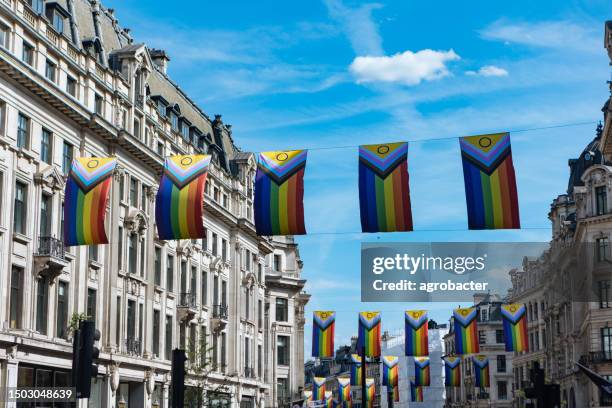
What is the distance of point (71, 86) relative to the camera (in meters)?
47.8

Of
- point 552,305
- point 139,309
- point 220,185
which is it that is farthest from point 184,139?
point 552,305

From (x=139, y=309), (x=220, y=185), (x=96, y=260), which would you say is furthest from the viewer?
(x=220, y=185)

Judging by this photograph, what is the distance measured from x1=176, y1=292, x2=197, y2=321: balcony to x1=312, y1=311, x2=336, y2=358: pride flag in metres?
7.97

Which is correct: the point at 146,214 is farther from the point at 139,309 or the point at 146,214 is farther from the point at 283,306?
the point at 283,306

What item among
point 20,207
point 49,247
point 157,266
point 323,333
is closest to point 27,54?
point 20,207

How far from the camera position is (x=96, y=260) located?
164 ft

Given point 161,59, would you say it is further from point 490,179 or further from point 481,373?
point 490,179

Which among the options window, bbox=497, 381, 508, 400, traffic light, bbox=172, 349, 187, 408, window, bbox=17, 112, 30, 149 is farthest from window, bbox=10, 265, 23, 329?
window, bbox=497, 381, 508, 400

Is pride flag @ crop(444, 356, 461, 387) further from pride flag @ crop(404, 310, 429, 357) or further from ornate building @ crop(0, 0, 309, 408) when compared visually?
pride flag @ crop(404, 310, 429, 357)

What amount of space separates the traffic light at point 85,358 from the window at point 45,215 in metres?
26.5

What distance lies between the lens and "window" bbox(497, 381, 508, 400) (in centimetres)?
12912

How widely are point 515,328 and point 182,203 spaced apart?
113 ft

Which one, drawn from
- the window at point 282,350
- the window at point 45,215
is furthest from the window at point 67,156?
the window at point 282,350

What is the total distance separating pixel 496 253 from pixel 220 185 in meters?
37.5
